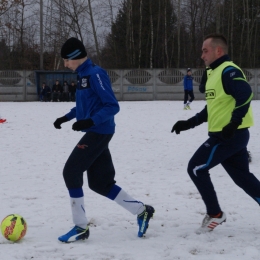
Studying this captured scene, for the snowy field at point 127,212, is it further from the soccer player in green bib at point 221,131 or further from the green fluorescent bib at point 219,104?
the green fluorescent bib at point 219,104

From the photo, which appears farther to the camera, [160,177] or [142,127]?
[142,127]

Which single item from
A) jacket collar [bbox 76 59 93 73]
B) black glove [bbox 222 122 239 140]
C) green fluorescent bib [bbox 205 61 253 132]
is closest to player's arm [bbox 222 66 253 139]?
black glove [bbox 222 122 239 140]

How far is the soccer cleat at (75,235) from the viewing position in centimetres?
482

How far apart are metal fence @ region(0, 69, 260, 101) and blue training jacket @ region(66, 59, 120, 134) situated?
28988 mm

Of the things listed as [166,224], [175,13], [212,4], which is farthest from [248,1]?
[166,224]

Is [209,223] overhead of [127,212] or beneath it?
overhead

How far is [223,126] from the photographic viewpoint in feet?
15.9

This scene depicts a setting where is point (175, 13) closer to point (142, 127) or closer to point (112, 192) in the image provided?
point (142, 127)

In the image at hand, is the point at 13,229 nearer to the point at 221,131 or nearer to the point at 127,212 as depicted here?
the point at 127,212

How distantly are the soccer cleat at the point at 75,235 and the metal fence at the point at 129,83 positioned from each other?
2910 centimetres

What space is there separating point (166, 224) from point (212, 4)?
161ft

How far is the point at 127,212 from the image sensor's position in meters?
5.95

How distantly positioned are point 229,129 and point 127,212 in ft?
6.10

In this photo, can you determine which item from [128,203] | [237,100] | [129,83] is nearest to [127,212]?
[128,203]
